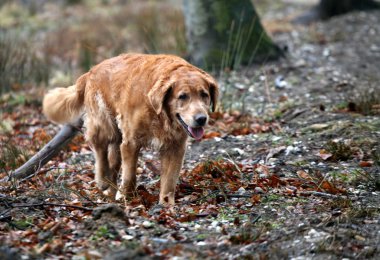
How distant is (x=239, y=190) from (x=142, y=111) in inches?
46.8

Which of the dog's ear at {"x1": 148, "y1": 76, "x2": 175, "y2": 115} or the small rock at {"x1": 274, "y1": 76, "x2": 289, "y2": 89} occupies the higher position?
the dog's ear at {"x1": 148, "y1": 76, "x2": 175, "y2": 115}

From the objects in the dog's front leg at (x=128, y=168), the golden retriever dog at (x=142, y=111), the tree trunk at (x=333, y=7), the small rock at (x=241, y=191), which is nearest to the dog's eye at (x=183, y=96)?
the golden retriever dog at (x=142, y=111)

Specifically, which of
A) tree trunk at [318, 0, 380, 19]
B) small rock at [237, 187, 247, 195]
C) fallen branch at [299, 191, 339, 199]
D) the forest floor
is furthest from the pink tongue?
tree trunk at [318, 0, 380, 19]

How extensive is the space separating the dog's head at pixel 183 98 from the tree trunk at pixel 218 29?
532cm

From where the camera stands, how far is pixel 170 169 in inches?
248

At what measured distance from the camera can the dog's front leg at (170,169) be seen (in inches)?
246

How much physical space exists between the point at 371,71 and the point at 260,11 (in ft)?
28.6

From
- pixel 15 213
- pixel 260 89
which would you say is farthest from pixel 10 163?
pixel 260 89

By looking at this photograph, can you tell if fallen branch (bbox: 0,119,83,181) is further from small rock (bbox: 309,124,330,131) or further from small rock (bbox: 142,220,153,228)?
small rock (bbox: 309,124,330,131)

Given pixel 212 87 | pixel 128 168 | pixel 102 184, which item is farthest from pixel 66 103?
pixel 212 87

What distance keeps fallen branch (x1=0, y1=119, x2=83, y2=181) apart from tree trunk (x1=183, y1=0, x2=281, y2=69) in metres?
4.15

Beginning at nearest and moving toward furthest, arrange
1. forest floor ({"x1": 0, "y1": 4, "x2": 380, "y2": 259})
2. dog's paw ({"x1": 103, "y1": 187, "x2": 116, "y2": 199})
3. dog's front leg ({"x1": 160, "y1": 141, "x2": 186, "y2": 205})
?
forest floor ({"x1": 0, "y1": 4, "x2": 380, "y2": 259}) < dog's front leg ({"x1": 160, "y1": 141, "x2": 186, "y2": 205}) < dog's paw ({"x1": 103, "y1": 187, "x2": 116, "y2": 199})

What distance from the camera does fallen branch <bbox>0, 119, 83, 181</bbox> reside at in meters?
7.12

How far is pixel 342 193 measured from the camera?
6.14m
